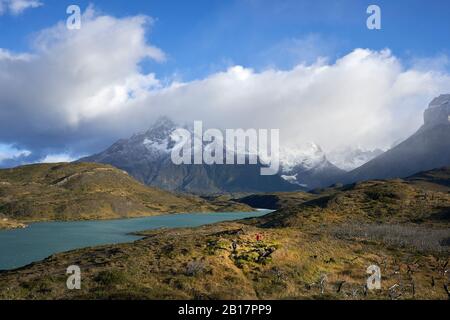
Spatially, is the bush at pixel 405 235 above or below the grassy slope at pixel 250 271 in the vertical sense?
below

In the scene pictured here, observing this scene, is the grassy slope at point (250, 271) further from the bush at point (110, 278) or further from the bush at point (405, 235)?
the bush at point (405, 235)

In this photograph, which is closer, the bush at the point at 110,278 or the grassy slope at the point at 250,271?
the grassy slope at the point at 250,271

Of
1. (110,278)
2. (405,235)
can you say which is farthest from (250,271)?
(405,235)

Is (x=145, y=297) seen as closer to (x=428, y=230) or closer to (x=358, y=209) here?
(x=428, y=230)

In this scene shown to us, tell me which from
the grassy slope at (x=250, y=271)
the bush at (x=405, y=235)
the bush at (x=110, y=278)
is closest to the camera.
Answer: the grassy slope at (x=250, y=271)

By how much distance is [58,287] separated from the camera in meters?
39.6

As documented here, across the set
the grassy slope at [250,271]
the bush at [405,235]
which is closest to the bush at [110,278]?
the grassy slope at [250,271]

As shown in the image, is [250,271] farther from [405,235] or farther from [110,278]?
[405,235]

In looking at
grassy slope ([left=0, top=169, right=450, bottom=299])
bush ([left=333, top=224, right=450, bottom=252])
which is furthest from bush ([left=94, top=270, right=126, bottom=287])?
bush ([left=333, top=224, right=450, bottom=252])

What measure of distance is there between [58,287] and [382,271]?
3821 centimetres

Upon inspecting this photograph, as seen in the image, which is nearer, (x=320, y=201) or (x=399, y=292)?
(x=399, y=292)

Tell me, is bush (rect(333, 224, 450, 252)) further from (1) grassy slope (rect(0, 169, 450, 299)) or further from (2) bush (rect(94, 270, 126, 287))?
(2) bush (rect(94, 270, 126, 287))
